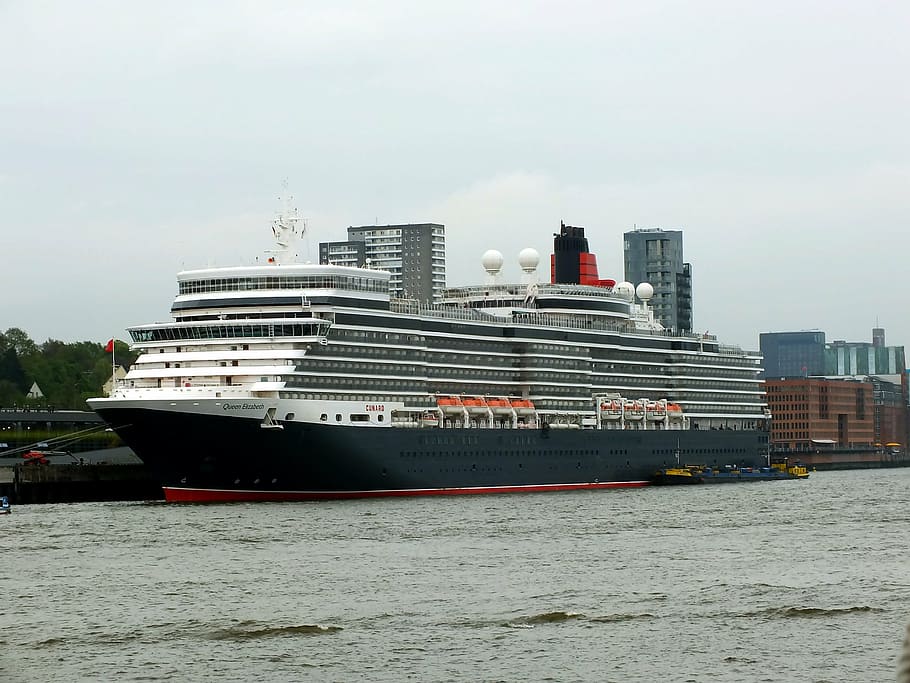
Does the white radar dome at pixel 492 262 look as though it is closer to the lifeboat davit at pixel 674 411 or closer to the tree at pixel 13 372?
the lifeboat davit at pixel 674 411

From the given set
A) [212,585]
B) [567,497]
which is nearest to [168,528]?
[212,585]

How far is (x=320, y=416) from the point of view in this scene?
7238 cm

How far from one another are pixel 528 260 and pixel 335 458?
31.4m

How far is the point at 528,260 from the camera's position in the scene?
99.8m

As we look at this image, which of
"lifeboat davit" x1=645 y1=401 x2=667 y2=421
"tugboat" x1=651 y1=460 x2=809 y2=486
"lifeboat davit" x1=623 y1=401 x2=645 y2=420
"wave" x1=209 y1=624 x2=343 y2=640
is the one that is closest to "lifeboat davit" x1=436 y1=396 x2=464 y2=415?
"lifeboat davit" x1=623 y1=401 x2=645 y2=420

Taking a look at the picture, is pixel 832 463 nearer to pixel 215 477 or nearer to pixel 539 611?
pixel 215 477

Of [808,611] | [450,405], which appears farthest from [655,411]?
[808,611]

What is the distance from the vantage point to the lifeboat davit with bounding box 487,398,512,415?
3354 inches

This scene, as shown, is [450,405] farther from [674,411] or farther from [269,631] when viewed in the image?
[269,631]

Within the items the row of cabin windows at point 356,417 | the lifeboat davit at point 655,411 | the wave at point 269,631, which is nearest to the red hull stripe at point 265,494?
the row of cabin windows at point 356,417

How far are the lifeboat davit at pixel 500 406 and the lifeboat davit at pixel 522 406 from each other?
546 millimetres

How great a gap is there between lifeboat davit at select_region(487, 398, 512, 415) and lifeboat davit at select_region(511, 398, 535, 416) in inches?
21.5

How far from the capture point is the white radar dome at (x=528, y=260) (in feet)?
327

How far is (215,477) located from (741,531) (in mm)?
24946
